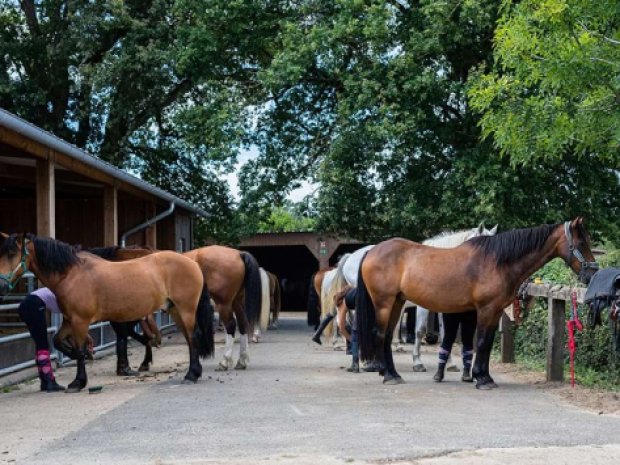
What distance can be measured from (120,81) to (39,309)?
13693 millimetres

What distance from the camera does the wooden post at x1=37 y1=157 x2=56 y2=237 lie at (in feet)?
35.3

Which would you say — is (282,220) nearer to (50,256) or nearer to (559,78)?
(559,78)

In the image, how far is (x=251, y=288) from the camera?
35.3 feet

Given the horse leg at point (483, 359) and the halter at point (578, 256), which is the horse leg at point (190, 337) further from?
the halter at point (578, 256)

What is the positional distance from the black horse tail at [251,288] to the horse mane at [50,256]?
2665 millimetres

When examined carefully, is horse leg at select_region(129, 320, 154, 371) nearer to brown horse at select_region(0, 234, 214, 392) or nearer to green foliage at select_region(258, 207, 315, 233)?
brown horse at select_region(0, 234, 214, 392)

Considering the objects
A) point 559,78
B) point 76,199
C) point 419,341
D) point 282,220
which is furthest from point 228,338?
point 282,220

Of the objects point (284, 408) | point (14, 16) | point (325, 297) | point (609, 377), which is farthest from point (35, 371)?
point (14, 16)

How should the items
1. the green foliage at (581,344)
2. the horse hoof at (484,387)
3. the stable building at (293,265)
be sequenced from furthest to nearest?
1. the stable building at (293,265)
2. the green foliage at (581,344)
3. the horse hoof at (484,387)

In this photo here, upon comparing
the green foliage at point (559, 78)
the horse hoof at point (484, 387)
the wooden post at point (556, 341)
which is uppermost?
the green foliage at point (559, 78)

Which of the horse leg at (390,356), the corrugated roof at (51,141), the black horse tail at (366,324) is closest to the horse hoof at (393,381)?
the horse leg at (390,356)

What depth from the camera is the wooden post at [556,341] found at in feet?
29.7

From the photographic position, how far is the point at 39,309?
8812 millimetres

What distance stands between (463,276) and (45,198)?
5.54 metres
